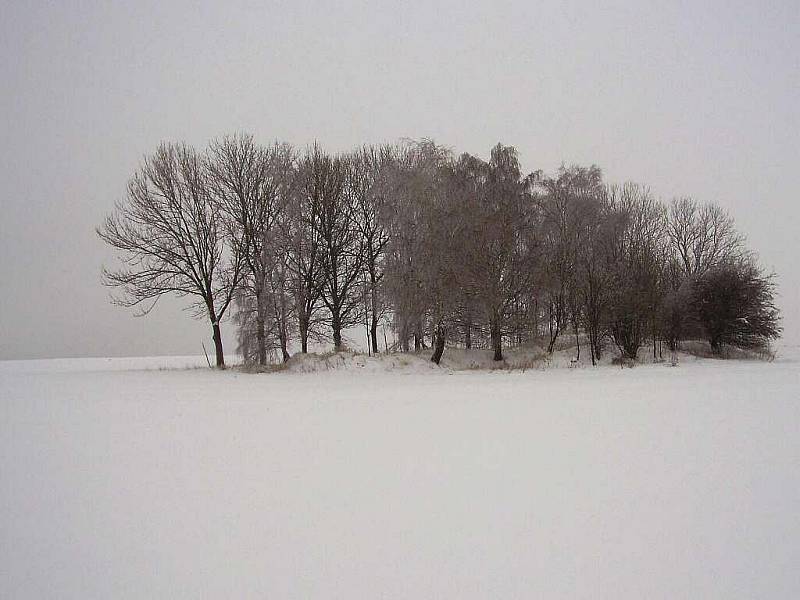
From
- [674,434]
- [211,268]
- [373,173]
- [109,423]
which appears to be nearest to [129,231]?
[211,268]

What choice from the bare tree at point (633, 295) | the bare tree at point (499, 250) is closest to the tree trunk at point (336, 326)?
the bare tree at point (499, 250)

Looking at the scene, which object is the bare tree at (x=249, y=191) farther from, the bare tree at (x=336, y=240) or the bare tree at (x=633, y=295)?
the bare tree at (x=633, y=295)

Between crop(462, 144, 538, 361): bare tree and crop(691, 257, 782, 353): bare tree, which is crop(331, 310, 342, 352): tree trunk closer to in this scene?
crop(462, 144, 538, 361): bare tree

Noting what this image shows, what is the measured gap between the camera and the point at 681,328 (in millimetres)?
27922

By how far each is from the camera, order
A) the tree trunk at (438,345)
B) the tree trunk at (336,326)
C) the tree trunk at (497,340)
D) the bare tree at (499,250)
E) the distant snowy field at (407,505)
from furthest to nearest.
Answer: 1. the tree trunk at (336,326)
2. the tree trunk at (497,340)
3. the bare tree at (499,250)
4. the tree trunk at (438,345)
5. the distant snowy field at (407,505)

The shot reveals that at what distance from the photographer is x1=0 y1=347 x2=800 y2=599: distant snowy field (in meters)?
3.47

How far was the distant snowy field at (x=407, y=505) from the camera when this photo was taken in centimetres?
347

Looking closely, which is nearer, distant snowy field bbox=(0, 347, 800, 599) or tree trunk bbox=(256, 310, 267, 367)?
distant snowy field bbox=(0, 347, 800, 599)

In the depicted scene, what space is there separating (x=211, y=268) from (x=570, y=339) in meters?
19.4

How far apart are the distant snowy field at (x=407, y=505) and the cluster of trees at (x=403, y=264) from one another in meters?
14.2

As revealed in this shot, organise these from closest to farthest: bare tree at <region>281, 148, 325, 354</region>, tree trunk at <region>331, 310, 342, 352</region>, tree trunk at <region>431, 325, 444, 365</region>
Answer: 1. tree trunk at <region>431, 325, 444, 365</region>
2. bare tree at <region>281, 148, 325, 354</region>
3. tree trunk at <region>331, 310, 342, 352</region>

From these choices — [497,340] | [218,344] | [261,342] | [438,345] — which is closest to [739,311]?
[497,340]

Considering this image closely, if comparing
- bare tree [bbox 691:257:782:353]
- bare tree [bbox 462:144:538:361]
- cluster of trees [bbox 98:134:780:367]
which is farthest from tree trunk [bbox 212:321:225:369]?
bare tree [bbox 691:257:782:353]

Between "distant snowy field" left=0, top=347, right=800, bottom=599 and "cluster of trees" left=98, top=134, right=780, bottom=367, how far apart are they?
14188 mm
